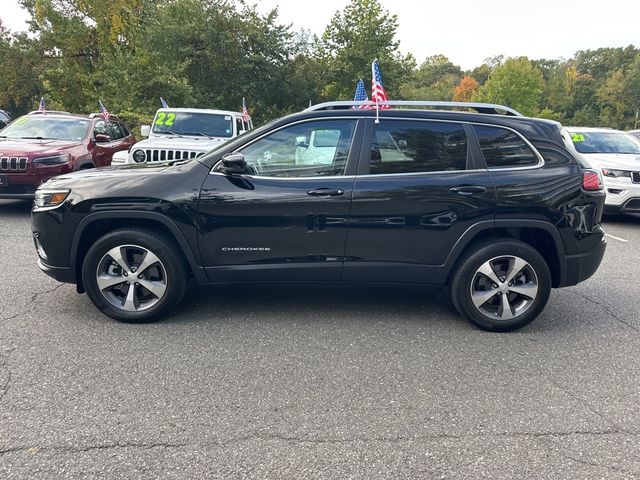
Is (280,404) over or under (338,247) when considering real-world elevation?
under

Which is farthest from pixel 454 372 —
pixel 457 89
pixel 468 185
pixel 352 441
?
pixel 457 89

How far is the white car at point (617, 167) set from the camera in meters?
8.58

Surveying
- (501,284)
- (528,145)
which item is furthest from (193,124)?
(501,284)

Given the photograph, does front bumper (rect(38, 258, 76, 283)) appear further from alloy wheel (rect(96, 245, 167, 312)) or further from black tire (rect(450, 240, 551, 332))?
black tire (rect(450, 240, 551, 332))

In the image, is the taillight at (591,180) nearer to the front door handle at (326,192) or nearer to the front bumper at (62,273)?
the front door handle at (326,192)

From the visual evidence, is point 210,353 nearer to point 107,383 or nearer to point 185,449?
point 107,383

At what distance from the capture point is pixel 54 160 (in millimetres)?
7887

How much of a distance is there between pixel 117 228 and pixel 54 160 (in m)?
4.72

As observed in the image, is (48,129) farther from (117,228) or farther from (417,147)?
(417,147)

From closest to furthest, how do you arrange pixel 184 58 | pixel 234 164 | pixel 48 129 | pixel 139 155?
pixel 234 164 < pixel 139 155 < pixel 48 129 < pixel 184 58

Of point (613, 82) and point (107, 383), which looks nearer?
point (107, 383)

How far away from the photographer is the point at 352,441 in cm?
264

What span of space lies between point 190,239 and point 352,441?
82.9 inches

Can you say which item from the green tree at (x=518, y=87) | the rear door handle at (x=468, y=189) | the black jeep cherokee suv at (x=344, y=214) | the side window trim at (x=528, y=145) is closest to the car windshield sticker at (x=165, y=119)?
the black jeep cherokee suv at (x=344, y=214)
